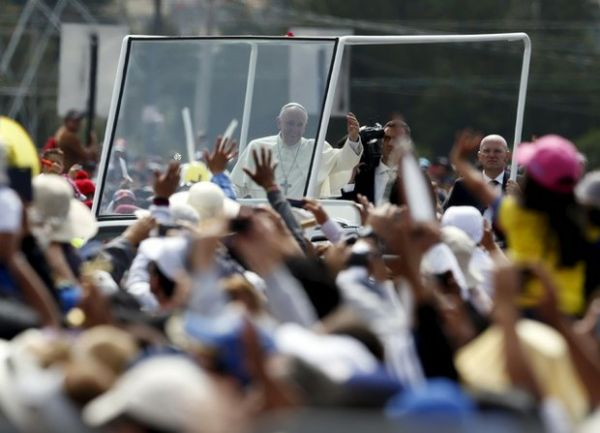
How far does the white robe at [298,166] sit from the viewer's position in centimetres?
1362

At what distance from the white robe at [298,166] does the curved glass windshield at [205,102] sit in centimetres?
2

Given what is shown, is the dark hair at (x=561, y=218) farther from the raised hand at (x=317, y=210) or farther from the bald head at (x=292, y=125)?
the bald head at (x=292, y=125)

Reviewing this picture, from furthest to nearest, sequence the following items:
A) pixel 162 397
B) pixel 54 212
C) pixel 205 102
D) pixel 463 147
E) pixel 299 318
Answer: pixel 205 102
pixel 54 212
pixel 463 147
pixel 299 318
pixel 162 397

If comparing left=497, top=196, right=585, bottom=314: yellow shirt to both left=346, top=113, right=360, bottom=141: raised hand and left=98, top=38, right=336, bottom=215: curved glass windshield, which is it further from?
left=98, top=38, right=336, bottom=215: curved glass windshield

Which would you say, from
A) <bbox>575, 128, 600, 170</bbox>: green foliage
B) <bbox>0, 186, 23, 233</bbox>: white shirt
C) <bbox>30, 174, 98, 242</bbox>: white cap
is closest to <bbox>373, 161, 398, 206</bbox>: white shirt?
<bbox>30, 174, 98, 242</bbox>: white cap

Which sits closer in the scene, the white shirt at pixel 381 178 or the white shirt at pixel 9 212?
the white shirt at pixel 9 212

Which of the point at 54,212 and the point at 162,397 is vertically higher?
the point at 162,397

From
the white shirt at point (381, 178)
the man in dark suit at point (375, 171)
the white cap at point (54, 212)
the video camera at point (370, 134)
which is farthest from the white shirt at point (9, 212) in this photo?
the video camera at point (370, 134)

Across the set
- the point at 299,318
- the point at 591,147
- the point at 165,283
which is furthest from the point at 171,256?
the point at 591,147

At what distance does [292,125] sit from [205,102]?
1313 millimetres

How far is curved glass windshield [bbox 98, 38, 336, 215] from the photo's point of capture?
14008 mm

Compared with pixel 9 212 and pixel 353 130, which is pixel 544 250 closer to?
pixel 9 212

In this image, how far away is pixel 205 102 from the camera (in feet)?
49.1

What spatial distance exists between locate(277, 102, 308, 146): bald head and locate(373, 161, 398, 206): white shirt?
0.59 m
